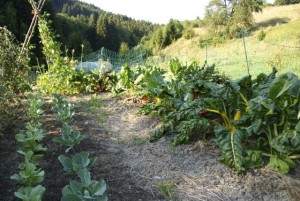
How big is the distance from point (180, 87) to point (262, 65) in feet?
26.5

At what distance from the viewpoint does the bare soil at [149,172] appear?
2273 mm

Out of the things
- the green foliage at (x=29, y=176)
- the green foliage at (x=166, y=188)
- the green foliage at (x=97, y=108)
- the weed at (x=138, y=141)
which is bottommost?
the green foliage at (x=166, y=188)

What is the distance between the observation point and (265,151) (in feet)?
8.71

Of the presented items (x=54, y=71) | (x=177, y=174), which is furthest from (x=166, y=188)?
(x=54, y=71)

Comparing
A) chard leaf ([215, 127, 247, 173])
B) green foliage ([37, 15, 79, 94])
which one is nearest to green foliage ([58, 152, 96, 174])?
chard leaf ([215, 127, 247, 173])

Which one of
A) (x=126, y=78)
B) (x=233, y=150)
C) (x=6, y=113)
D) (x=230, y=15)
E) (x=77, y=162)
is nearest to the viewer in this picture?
(x=77, y=162)

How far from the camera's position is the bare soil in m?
2.27

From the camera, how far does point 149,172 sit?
8.64 feet

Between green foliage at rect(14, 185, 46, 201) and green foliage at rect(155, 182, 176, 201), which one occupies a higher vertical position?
green foliage at rect(14, 185, 46, 201)

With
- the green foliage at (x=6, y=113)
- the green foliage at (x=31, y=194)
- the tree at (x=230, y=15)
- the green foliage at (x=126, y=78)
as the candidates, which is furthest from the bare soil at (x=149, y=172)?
the tree at (x=230, y=15)

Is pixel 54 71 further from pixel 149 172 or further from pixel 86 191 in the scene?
pixel 86 191

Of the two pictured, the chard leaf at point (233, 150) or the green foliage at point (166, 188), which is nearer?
the green foliage at point (166, 188)

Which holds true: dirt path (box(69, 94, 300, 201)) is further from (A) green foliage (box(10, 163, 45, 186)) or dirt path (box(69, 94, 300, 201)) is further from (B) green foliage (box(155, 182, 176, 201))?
(A) green foliage (box(10, 163, 45, 186))

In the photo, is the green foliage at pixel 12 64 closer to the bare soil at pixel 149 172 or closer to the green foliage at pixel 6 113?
the green foliage at pixel 6 113
